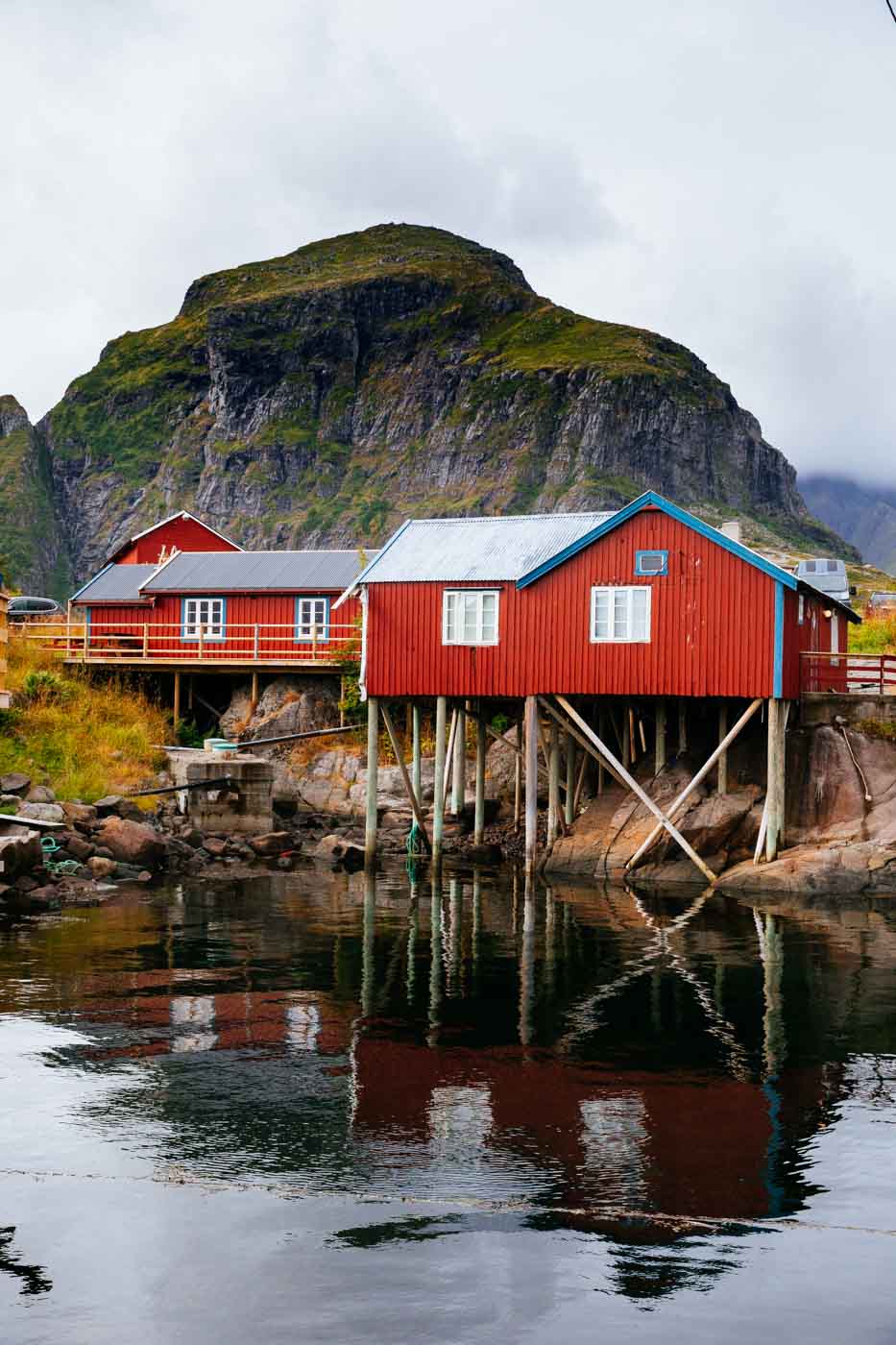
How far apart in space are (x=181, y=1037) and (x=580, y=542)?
18.9 m

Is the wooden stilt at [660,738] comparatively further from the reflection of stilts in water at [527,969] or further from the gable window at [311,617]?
the gable window at [311,617]

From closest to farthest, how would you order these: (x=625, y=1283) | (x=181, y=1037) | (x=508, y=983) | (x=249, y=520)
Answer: (x=625, y=1283) < (x=181, y=1037) < (x=508, y=983) < (x=249, y=520)

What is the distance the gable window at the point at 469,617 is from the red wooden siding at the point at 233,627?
42.9 feet

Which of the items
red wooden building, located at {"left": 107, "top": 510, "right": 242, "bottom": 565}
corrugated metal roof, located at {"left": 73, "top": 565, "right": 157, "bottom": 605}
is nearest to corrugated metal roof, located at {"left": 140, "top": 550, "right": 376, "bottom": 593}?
corrugated metal roof, located at {"left": 73, "top": 565, "right": 157, "bottom": 605}

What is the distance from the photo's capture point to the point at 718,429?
179m

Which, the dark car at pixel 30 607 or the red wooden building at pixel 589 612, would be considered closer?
the red wooden building at pixel 589 612

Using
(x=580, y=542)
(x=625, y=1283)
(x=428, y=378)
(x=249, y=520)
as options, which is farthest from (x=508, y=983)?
(x=428, y=378)

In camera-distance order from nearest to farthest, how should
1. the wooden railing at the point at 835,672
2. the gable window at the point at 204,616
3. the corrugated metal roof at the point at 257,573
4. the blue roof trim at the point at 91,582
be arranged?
1. the wooden railing at the point at 835,672
2. the corrugated metal roof at the point at 257,573
3. the gable window at the point at 204,616
4. the blue roof trim at the point at 91,582

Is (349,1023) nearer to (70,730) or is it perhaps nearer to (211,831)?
(211,831)

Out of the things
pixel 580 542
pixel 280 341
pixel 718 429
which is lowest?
pixel 580 542

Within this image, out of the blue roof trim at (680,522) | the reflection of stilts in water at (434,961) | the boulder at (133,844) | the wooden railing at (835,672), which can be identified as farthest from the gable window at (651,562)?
the boulder at (133,844)

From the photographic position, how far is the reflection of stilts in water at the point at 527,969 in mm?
18062

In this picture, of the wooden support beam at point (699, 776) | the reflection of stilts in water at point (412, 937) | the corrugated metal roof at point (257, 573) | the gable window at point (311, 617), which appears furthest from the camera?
the corrugated metal roof at point (257, 573)

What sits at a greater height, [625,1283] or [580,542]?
[580,542]
